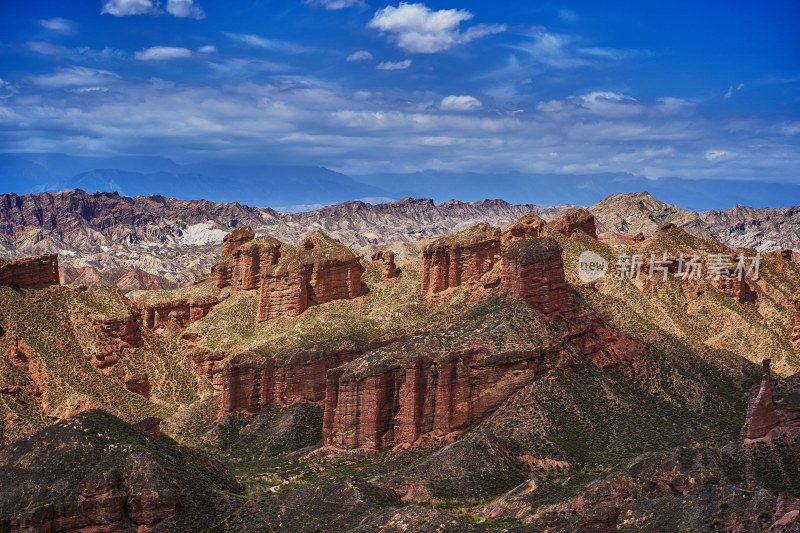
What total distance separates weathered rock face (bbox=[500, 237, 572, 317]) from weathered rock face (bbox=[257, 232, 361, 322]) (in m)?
39.3

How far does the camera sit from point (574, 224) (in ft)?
429

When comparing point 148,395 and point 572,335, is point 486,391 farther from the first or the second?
point 148,395

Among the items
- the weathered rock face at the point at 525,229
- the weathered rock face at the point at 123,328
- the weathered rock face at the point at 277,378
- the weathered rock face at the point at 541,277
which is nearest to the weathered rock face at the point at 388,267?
the weathered rock face at the point at 525,229

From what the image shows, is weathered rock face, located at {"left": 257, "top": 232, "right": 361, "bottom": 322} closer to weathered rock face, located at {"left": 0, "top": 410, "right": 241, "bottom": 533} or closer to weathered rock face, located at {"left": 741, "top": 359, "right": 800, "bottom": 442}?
weathered rock face, located at {"left": 0, "top": 410, "right": 241, "bottom": 533}

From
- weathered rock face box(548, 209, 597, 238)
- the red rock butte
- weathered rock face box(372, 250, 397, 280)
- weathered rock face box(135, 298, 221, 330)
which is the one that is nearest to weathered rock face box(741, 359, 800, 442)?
the red rock butte

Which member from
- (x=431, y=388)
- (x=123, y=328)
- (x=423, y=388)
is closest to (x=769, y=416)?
(x=431, y=388)

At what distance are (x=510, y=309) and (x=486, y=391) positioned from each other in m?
9.02

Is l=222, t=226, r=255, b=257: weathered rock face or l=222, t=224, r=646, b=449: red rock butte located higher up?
l=222, t=226, r=255, b=257: weathered rock face

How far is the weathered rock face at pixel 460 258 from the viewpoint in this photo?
105m

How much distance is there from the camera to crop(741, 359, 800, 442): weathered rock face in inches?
2115

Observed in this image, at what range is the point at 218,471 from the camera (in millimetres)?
61062

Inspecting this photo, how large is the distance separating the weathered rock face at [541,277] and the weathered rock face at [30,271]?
62194mm

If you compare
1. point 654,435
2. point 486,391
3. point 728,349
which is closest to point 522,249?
point 486,391

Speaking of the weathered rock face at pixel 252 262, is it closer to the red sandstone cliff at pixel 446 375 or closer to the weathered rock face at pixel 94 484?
the red sandstone cliff at pixel 446 375
